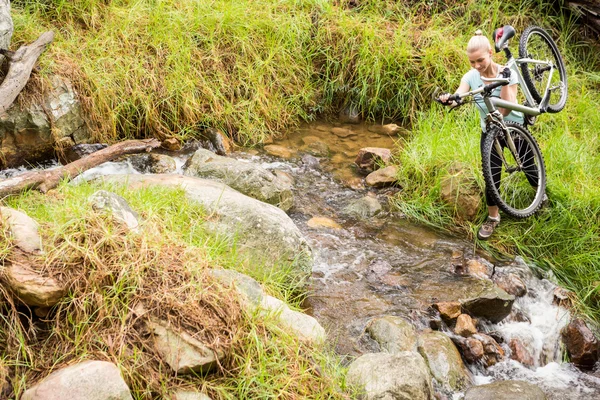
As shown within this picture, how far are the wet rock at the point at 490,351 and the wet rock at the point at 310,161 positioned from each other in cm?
289

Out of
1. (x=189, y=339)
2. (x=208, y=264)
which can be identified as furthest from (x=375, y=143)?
(x=189, y=339)

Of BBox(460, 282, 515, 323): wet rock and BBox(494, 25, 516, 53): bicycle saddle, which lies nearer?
BBox(460, 282, 515, 323): wet rock

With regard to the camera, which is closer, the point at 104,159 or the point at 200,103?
the point at 104,159

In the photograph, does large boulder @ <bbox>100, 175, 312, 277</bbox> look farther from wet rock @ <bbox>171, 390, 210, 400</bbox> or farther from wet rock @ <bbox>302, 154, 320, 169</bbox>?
wet rock @ <bbox>302, 154, 320, 169</bbox>

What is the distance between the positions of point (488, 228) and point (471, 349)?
1478 millimetres

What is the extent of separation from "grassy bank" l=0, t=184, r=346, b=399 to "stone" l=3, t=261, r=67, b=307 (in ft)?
0.15

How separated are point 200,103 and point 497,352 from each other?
164 inches

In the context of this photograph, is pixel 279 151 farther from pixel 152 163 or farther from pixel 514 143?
pixel 514 143

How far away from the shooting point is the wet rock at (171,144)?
20.9 ft

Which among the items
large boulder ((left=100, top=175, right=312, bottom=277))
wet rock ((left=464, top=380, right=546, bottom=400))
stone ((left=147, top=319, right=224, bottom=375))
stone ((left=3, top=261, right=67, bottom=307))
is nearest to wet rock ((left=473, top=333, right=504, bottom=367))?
wet rock ((left=464, top=380, right=546, bottom=400))

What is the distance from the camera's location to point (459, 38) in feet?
25.5

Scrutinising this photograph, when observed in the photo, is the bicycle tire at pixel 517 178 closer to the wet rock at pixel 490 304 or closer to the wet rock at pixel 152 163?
the wet rock at pixel 490 304

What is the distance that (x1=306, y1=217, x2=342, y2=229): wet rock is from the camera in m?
5.43

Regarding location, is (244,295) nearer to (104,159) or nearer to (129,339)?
(129,339)
